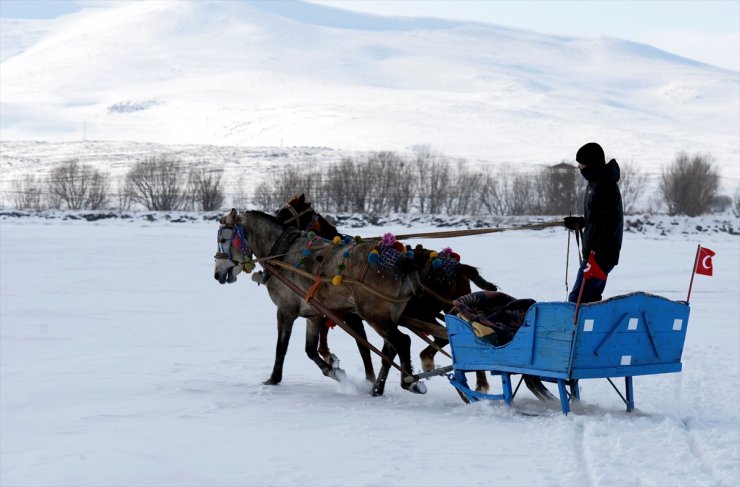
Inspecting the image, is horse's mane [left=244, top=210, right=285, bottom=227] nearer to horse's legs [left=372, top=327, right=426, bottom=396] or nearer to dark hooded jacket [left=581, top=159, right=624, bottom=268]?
horse's legs [left=372, top=327, right=426, bottom=396]

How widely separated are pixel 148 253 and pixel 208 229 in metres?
9.20

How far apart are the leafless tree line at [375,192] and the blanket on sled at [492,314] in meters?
40.3

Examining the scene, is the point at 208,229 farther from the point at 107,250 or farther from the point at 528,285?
the point at 528,285

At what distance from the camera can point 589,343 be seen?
23.5 feet

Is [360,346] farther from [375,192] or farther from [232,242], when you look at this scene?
[375,192]

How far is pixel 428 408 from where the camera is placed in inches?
326

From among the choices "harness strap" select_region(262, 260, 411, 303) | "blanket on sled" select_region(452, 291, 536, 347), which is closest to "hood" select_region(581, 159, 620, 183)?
"blanket on sled" select_region(452, 291, 536, 347)

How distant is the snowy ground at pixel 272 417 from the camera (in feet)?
20.1

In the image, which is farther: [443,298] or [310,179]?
[310,179]

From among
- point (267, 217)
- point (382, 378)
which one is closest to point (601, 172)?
point (382, 378)

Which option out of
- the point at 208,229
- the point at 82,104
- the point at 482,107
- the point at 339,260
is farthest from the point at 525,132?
the point at 339,260

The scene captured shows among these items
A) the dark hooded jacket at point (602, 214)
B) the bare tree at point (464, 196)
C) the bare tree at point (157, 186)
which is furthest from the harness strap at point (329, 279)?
the bare tree at point (464, 196)

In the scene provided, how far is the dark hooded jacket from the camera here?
294 inches

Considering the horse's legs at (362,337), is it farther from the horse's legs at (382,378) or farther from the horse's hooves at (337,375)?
the horse's legs at (382,378)
